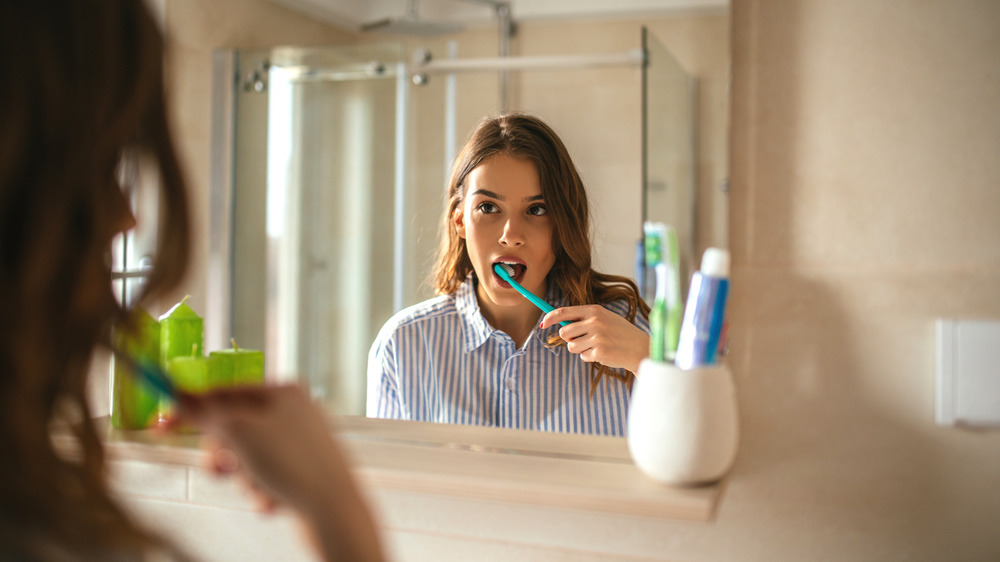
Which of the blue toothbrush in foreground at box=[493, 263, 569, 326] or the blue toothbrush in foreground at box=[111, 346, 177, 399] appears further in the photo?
the blue toothbrush in foreground at box=[493, 263, 569, 326]

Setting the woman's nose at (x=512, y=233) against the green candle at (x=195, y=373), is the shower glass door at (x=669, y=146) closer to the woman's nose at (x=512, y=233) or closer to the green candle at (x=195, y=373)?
the woman's nose at (x=512, y=233)

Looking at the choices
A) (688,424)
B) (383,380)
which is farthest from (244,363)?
(688,424)

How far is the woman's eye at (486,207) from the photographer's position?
30.7 inches

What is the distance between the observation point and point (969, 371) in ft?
2.10

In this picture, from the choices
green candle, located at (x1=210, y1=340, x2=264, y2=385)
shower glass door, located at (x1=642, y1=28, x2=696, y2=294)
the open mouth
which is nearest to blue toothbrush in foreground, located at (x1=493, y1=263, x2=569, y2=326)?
the open mouth

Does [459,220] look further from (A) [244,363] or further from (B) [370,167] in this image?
(A) [244,363]

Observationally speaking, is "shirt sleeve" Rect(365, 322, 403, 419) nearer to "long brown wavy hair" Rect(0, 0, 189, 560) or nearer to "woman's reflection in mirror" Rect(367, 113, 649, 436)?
"woman's reflection in mirror" Rect(367, 113, 649, 436)

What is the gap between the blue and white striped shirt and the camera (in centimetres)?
77

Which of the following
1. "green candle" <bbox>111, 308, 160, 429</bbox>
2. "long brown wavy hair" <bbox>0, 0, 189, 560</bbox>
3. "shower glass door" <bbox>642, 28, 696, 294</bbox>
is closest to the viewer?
"long brown wavy hair" <bbox>0, 0, 189, 560</bbox>

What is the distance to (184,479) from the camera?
0.89 metres

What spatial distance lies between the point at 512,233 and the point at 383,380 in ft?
0.76

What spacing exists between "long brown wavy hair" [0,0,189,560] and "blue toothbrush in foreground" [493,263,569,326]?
0.40 metres

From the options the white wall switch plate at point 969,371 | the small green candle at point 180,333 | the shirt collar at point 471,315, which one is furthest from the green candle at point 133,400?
the white wall switch plate at point 969,371

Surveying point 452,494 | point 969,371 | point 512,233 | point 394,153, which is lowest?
point 452,494
